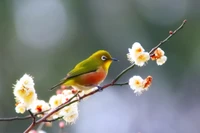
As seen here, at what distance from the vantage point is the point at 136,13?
253 inches

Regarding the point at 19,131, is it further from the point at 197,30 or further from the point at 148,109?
the point at 197,30

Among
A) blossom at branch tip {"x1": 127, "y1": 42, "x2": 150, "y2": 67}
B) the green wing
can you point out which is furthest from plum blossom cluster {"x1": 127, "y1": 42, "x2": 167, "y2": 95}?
the green wing

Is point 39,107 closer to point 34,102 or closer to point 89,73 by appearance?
point 34,102

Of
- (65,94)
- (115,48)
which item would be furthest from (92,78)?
(115,48)

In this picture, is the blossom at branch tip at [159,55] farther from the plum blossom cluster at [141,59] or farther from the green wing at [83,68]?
the green wing at [83,68]

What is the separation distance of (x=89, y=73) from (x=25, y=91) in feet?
1.39

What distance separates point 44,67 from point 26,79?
172 inches

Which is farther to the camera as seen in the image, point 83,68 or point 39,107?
point 83,68

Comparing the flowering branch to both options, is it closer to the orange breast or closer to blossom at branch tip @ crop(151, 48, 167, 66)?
blossom at branch tip @ crop(151, 48, 167, 66)

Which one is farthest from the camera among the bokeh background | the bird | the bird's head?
the bokeh background

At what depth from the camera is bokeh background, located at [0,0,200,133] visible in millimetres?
5531

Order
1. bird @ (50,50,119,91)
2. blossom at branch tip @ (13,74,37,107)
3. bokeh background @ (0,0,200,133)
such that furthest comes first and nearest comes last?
1. bokeh background @ (0,0,200,133)
2. bird @ (50,50,119,91)
3. blossom at branch tip @ (13,74,37,107)

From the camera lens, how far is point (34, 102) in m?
1.27

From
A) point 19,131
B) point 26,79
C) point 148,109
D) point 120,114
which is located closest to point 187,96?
point 148,109
